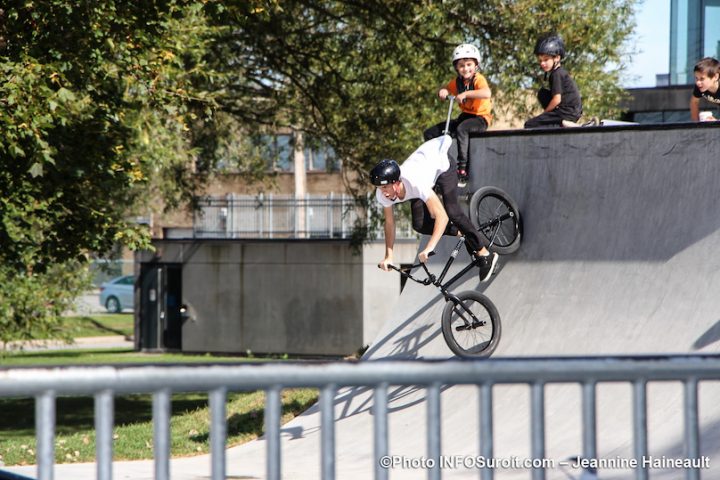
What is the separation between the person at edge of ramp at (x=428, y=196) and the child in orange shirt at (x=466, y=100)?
0.75m

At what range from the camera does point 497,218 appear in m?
9.35

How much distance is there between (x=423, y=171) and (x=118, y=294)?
4018 cm

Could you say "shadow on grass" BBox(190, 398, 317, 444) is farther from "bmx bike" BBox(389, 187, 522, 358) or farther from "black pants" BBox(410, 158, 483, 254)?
"black pants" BBox(410, 158, 483, 254)

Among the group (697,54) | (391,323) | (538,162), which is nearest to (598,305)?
(538,162)

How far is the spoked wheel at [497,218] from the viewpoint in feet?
30.3

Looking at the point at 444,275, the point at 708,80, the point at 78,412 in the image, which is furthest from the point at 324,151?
the point at 444,275

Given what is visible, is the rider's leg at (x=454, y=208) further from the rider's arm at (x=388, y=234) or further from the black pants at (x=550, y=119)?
the black pants at (x=550, y=119)

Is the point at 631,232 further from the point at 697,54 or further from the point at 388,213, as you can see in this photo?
the point at 697,54

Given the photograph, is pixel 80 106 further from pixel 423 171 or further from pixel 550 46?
pixel 550 46

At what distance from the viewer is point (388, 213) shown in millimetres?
8461

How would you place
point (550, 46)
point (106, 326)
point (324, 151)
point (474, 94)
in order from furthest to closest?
point (106, 326), point (324, 151), point (550, 46), point (474, 94)

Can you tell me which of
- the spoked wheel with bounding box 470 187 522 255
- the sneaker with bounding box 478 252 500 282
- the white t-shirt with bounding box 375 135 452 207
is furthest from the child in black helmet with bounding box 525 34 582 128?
the sneaker with bounding box 478 252 500 282

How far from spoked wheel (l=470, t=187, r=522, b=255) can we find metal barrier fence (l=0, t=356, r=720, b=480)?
6.05 m

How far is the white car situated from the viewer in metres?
46.7
